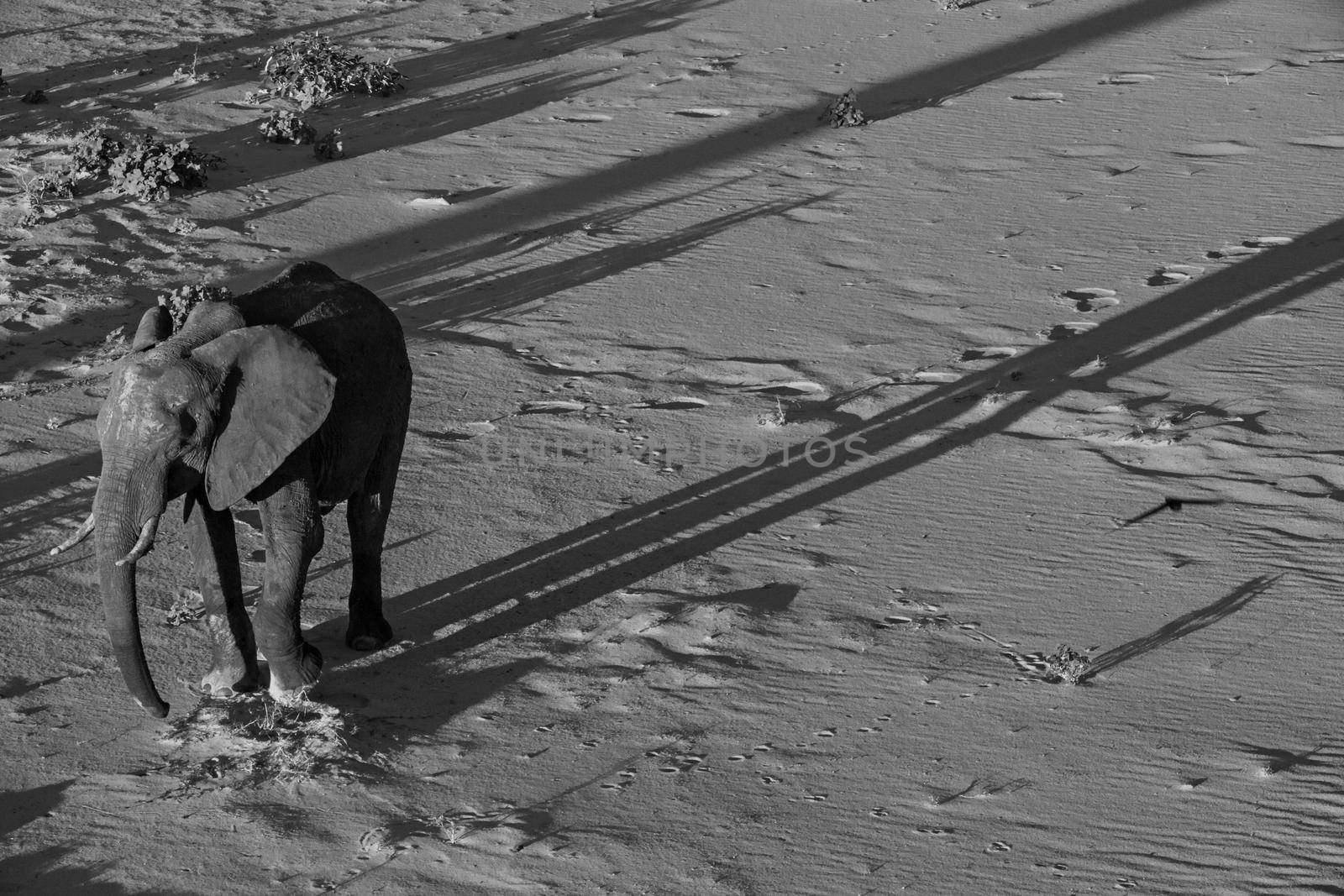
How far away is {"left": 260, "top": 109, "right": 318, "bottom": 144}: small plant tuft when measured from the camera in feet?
46.9

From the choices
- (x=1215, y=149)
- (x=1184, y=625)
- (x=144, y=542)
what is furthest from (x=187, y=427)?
(x=1215, y=149)

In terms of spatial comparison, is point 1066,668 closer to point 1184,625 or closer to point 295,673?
point 1184,625

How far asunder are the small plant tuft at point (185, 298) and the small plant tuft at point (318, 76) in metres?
5.36

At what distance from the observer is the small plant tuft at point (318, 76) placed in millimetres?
15602

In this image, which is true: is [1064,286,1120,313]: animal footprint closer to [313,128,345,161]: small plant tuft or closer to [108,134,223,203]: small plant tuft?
[313,128,345,161]: small plant tuft

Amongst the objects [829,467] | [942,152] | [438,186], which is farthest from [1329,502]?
[438,186]

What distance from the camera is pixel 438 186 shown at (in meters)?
13.6

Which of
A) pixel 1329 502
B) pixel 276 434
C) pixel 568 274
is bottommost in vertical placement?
pixel 1329 502

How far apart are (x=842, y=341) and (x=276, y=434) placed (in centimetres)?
562

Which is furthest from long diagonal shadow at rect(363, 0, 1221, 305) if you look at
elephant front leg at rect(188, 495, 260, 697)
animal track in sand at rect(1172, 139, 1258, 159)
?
elephant front leg at rect(188, 495, 260, 697)

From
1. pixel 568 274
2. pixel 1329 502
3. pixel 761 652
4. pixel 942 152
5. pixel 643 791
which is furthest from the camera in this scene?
pixel 942 152

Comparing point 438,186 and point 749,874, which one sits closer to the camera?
point 749,874

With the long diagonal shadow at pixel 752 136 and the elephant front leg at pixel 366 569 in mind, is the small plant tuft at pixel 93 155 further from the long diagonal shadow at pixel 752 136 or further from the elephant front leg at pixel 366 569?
the elephant front leg at pixel 366 569

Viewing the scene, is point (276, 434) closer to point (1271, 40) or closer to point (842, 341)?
point (842, 341)
